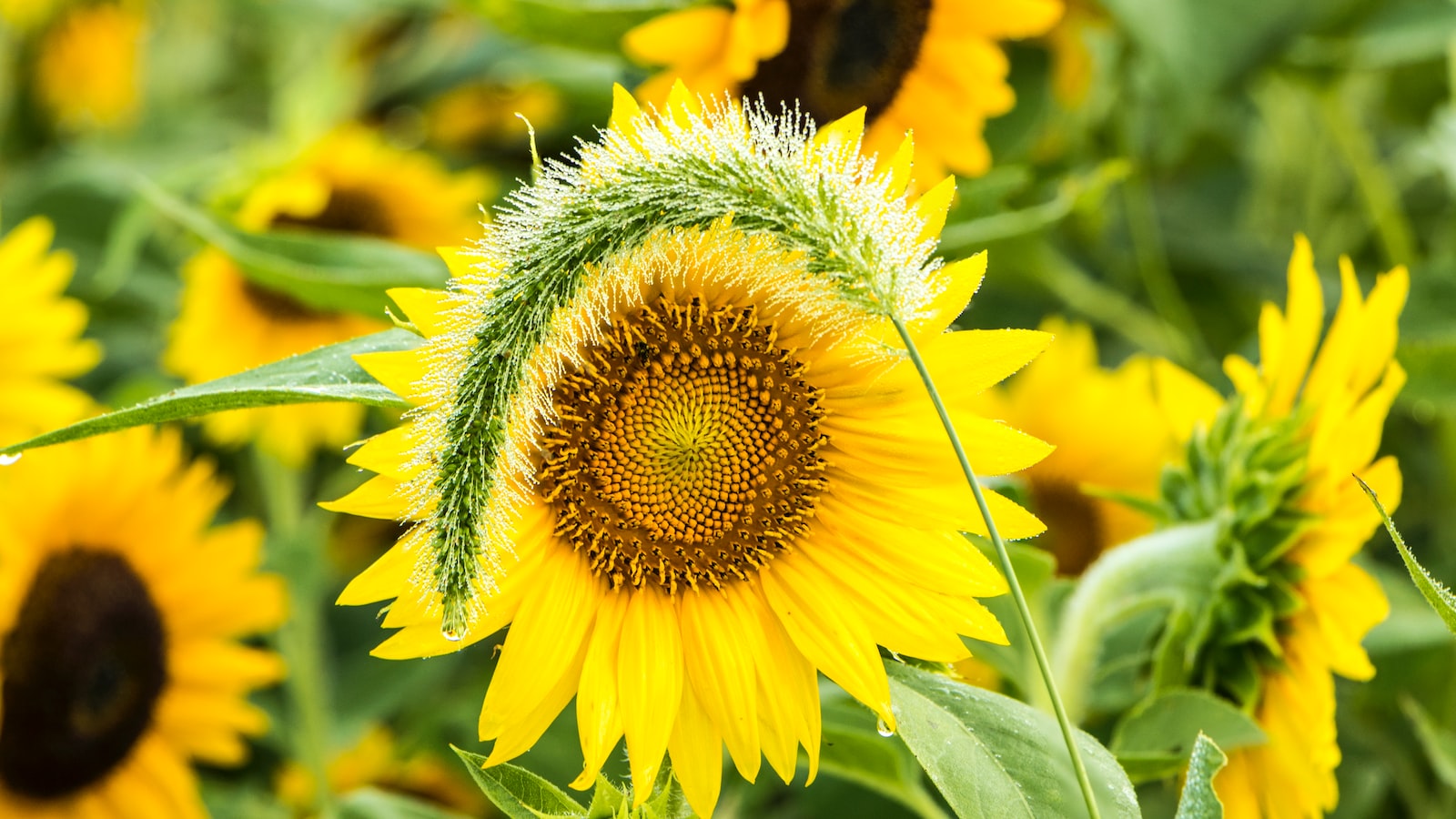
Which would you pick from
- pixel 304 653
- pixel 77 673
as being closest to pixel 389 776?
pixel 304 653

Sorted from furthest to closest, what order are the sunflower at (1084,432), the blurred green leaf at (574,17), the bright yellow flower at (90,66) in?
the bright yellow flower at (90,66) → the sunflower at (1084,432) → the blurred green leaf at (574,17)

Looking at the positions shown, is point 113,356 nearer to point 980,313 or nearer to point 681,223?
point 980,313

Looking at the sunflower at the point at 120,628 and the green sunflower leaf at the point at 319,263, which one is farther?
the sunflower at the point at 120,628

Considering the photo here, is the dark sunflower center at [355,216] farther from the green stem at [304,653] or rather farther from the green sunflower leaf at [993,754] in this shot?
the green sunflower leaf at [993,754]

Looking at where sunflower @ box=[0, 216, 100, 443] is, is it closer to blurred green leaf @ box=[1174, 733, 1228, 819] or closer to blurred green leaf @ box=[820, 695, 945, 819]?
blurred green leaf @ box=[820, 695, 945, 819]

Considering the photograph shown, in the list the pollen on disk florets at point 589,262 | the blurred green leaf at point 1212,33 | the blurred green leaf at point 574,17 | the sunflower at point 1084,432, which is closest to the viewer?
the pollen on disk florets at point 589,262

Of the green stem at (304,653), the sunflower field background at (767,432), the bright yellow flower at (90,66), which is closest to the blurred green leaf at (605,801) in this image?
the sunflower field background at (767,432)

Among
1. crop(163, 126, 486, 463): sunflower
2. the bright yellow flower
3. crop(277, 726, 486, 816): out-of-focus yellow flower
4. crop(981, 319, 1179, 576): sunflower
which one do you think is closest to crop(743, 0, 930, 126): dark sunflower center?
crop(981, 319, 1179, 576): sunflower
